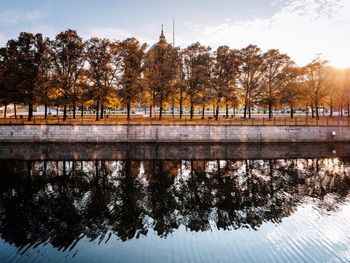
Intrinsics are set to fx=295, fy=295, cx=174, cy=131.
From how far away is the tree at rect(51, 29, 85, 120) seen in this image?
183 feet

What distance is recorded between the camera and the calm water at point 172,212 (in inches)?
605

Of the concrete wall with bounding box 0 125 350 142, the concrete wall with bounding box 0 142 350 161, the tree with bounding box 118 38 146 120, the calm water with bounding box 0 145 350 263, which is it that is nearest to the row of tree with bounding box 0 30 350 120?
the tree with bounding box 118 38 146 120

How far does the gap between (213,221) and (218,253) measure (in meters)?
4.40

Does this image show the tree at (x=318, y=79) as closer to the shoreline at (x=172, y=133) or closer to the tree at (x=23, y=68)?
the shoreline at (x=172, y=133)

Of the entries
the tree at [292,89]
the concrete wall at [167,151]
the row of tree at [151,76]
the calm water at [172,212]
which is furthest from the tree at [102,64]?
the tree at [292,89]

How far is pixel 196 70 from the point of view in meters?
61.9

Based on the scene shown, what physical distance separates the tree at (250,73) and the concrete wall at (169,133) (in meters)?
13.1

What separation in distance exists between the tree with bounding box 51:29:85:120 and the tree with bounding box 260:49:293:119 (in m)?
39.4

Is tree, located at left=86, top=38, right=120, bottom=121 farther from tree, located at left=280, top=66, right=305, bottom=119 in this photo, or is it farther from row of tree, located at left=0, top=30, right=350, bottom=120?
tree, located at left=280, top=66, right=305, bottom=119

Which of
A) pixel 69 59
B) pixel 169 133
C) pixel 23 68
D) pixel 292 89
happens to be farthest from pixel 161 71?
pixel 292 89

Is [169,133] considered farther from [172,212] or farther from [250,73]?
[172,212]

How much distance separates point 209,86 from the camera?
63062 millimetres

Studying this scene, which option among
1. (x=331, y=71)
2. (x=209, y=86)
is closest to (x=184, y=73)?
(x=209, y=86)

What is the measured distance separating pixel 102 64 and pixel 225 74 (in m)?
26.2
